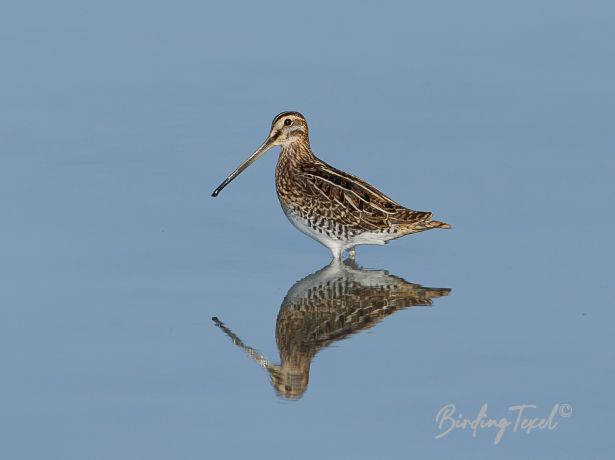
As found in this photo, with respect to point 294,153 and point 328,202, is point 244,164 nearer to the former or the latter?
point 294,153

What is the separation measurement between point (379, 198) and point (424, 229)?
585 mm

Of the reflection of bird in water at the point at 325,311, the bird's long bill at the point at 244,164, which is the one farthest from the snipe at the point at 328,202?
the reflection of bird in water at the point at 325,311

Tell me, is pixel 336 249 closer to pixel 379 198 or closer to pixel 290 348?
pixel 379 198

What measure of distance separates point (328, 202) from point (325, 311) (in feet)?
7.48

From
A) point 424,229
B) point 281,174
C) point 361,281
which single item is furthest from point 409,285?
point 281,174

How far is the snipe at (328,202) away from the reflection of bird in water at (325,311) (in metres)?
0.54

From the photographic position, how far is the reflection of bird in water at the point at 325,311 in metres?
9.43

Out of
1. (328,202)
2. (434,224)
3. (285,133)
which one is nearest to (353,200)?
(328,202)

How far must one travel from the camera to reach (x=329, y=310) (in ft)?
34.8

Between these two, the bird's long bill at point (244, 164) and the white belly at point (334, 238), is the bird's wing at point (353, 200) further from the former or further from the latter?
the bird's long bill at point (244, 164)

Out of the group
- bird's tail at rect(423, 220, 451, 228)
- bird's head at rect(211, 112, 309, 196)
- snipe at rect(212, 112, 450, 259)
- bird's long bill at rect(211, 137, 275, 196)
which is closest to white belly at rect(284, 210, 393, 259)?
snipe at rect(212, 112, 450, 259)

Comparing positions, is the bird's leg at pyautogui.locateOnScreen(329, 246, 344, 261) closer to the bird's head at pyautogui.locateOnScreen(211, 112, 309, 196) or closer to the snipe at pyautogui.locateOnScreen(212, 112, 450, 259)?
the snipe at pyautogui.locateOnScreen(212, 112, 450, 259)

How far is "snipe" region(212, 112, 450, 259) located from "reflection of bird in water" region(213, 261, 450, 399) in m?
0.54

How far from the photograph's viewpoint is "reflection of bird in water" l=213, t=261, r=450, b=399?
9430 millimetres
